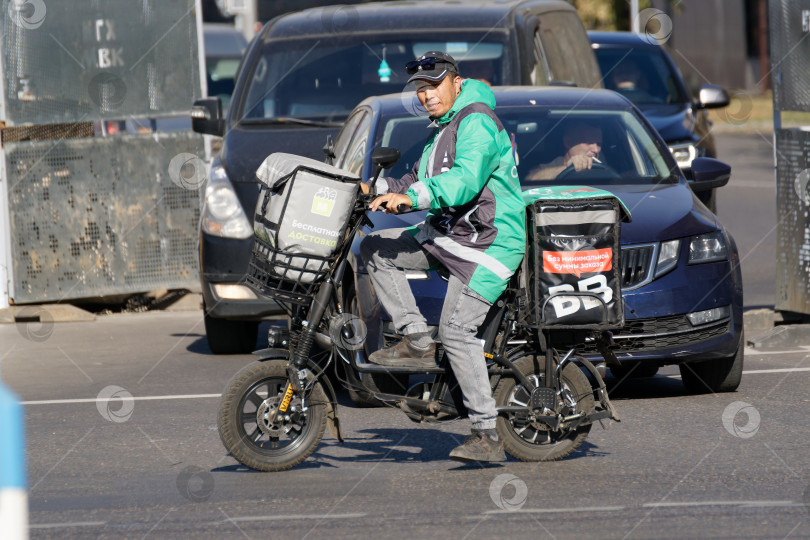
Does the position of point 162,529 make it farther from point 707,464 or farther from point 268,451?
point 707,464

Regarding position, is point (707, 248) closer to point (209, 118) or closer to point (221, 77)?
point (209, 118)

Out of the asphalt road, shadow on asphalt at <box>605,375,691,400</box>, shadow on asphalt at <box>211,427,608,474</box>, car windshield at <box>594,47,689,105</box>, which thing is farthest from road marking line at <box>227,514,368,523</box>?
car windshield at <box>594,47,689,105</box>

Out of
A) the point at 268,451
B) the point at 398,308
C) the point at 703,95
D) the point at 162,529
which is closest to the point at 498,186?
the point at 398,308

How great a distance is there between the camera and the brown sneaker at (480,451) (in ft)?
20.5

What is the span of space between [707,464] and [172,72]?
7.68 meters

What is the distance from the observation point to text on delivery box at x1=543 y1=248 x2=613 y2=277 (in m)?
6.34

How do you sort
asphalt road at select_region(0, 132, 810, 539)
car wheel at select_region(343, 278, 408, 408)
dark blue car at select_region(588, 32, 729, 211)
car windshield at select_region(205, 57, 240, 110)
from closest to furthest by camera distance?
asphalt road at select_region(0, 132, 810, 539) < car wheel at select_region(343, 278, 408, 408) < dark blue car at select_region(588, 32, 729, 211) < car windshield at select_region(205, 57, 240, 110)

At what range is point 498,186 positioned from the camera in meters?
6.18

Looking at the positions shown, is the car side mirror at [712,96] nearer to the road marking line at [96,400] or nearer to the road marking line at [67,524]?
the road marking line at [96,400]

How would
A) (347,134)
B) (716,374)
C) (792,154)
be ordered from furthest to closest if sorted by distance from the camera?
(792,154) < (347,134) < (716,374)

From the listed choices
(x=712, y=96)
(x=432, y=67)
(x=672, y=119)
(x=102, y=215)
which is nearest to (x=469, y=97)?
(x=432, y=67)

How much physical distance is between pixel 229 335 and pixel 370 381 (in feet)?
9.12

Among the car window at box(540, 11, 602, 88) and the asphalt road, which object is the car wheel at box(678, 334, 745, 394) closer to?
the asphalt road

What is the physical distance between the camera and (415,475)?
6340 mm
